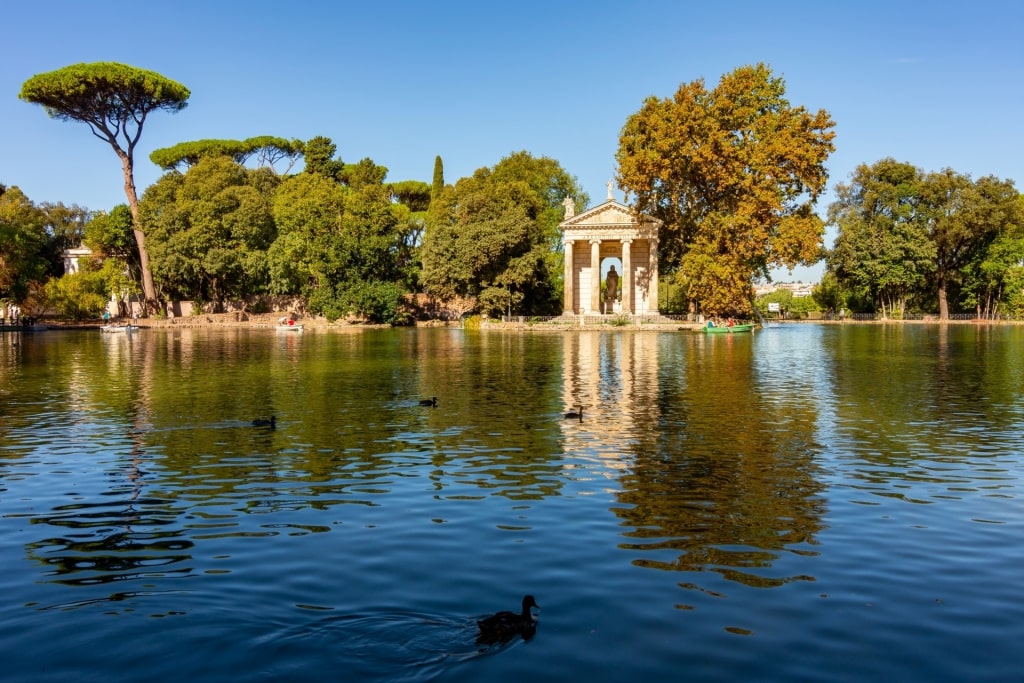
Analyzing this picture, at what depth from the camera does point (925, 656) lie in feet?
22.2

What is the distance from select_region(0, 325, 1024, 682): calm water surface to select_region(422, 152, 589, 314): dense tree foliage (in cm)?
5323

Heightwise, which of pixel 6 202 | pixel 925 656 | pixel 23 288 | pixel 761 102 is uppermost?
pixel 761 102

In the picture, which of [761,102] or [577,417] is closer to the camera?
[577,417]

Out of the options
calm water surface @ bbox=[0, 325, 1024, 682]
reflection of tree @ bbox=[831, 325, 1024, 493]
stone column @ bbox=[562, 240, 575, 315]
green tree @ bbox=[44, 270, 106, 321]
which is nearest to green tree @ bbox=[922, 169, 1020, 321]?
stone column @ bbox=[562, 240, 575, 315]

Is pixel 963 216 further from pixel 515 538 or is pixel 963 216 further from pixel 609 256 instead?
pixel 515 538

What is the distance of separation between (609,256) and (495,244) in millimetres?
15118

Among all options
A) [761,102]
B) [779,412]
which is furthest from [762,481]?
[761,102]

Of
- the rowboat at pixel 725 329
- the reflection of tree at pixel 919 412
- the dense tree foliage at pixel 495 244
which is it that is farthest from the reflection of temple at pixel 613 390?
the dense tree foliage at pixel 495 244

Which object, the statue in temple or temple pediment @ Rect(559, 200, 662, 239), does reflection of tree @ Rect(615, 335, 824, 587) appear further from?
the statue in temple

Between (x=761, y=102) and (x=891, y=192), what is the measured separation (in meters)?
29.9

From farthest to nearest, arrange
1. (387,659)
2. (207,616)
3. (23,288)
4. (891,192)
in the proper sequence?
(891,192) < (23,288) < (207,616) < (387,659)

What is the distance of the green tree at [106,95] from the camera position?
73188mm

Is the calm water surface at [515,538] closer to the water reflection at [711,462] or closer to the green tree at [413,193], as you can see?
the water reflection at [711,462]

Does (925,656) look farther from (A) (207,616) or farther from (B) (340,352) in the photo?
(B) (340,352)
